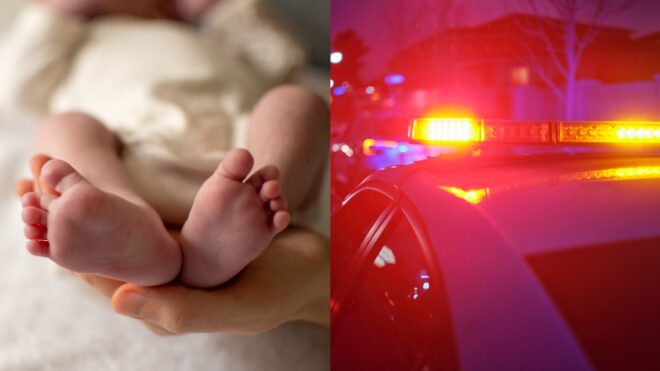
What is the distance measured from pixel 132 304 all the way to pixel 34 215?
0.26ft

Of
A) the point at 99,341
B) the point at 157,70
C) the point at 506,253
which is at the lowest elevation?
the point at 99,341

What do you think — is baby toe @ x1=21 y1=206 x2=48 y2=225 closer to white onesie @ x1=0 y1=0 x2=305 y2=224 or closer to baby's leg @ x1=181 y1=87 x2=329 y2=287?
baby's leg @ x1=181 y1=87 x2=329 y2=287

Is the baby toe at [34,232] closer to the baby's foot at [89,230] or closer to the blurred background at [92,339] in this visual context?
the baby's foot at [89,230]

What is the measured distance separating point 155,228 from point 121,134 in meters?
0.25

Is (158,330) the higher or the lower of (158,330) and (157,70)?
the lower

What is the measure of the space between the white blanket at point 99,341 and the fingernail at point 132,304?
2.9 inches

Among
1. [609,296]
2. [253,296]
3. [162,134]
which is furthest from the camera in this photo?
[162,134]

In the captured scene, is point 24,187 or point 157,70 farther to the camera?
point 157,70

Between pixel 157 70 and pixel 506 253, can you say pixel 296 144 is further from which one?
pixel 157 70

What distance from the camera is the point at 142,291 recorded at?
1.13 feet

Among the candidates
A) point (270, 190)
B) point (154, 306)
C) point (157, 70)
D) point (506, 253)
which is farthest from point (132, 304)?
point (157, 70)

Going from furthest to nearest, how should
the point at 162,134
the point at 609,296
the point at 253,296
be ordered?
the point at 162,134
the point at 253,296
the point at 609,296

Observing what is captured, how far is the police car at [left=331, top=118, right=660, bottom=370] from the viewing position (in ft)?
0.87

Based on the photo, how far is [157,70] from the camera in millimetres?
687
